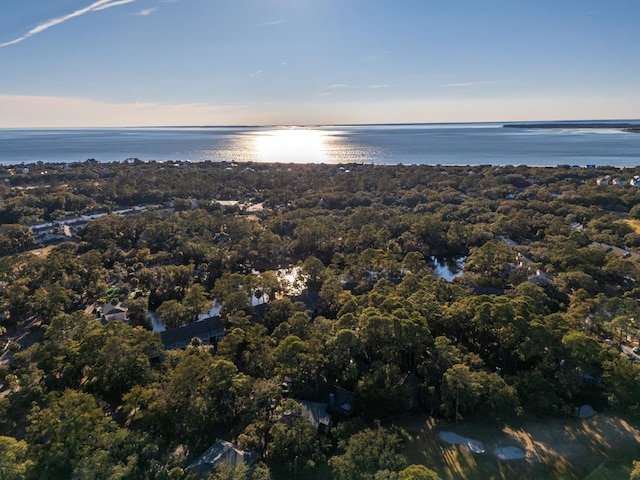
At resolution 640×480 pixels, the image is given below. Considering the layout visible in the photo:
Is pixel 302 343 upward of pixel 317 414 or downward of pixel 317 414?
upward

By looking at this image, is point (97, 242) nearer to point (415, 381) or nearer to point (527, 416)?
point (415, 381)

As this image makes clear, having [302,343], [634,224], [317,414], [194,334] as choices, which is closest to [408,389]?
[317,414]

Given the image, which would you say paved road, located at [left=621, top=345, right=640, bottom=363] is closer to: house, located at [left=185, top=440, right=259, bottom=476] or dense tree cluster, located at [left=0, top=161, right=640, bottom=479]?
dense tree cluster, located at [left=0, top=161, right=640, bottom=479]

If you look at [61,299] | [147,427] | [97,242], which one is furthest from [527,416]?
[97,242]

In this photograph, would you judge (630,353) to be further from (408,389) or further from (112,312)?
(112,312)

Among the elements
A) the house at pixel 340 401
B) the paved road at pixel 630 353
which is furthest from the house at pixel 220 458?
the paved road at pixel 630 353

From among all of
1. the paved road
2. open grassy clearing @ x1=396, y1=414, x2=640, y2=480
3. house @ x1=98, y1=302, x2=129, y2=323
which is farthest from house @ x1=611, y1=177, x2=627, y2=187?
house @ x1=98, y1=302, x2=129, y2=323
